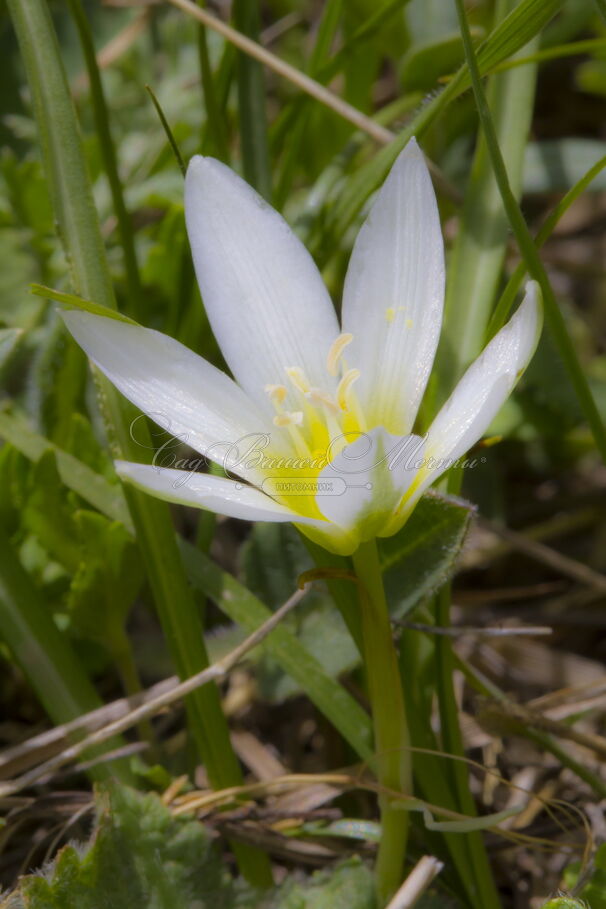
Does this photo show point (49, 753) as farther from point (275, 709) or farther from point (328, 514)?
point (328, 514)

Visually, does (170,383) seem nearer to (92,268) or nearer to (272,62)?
(92,268)

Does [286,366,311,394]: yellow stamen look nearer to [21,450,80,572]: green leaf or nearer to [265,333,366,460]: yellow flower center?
[265,333,366,460]: yellow flower center

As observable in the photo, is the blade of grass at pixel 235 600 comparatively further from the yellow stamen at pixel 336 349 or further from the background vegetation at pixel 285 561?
the yellow stamen at pixel 336 349

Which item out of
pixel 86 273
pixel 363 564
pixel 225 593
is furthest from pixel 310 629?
pixel 86 273

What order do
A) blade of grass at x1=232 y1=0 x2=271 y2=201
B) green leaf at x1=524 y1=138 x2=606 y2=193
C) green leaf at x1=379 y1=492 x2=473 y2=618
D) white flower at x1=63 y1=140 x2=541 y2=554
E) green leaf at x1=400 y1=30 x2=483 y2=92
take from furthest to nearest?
green leaf at x1=524 y1=138 x2=606 y2=193 < green leaf at x1=400 y1=30 x2=483 y2=92 < blade of grass at x1=232 y1=0 x2=271 y2=201 < green leaf at x1=379 y1=492 x2=473 y2=618 < white flower at x1=63 y1=140 x2=541 y2=554

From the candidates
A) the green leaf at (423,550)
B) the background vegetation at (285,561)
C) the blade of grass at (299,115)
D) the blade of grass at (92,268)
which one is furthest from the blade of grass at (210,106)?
the green leaf at (423,550)

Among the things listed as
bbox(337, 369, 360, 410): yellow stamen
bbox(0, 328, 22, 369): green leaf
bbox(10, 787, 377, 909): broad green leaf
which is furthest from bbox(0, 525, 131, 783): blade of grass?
bbox(337, 369, 360, 410): yellow stamen
